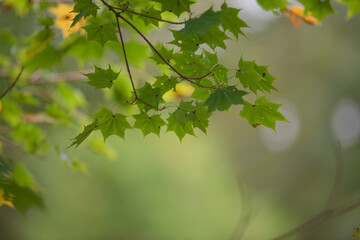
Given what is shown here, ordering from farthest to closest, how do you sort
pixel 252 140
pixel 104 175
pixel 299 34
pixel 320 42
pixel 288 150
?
1. pixel 252 140
2. pixel 288 150
3. pixel 299 34
4. pixel 320 42
5. pixel 104 175

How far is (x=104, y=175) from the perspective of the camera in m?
6.20

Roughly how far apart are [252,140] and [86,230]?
4.42m

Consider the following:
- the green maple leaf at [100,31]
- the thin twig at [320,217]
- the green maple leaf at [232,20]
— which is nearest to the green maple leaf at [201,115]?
the green maple leaf at [232,20]

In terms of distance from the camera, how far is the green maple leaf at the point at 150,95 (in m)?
0.94

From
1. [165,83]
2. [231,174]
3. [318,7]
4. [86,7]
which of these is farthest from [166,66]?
[231,174]

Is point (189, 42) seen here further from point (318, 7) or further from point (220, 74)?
point (318, 7)

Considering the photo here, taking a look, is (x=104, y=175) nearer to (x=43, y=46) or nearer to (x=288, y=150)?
(x=288, y=150)

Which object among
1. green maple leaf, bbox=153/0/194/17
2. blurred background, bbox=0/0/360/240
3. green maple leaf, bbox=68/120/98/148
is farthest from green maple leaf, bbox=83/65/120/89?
blurred background, bbox=0/0/360/240

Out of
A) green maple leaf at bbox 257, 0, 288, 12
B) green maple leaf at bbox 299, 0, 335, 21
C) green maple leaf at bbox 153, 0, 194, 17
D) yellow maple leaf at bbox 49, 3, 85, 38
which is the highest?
yellow maple leaf at bbox 49, 3, 85, 38

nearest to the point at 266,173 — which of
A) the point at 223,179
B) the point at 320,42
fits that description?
the point at 223,179

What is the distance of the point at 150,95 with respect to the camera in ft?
3.11

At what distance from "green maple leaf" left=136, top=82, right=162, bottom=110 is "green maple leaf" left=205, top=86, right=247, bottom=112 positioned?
0.18 meters

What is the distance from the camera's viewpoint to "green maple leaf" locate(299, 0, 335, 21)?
902 mm

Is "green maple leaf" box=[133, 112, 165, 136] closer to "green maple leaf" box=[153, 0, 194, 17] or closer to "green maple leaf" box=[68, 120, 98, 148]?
"green maple leaf" box=[68, 120, 98, 148]
